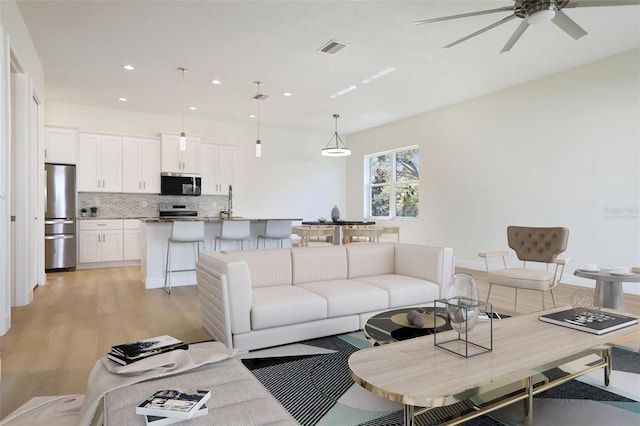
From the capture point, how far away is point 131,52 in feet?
14.9

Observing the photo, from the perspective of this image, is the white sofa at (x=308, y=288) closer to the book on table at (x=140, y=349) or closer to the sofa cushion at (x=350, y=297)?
the sofa cushion at (x=350, y=297)

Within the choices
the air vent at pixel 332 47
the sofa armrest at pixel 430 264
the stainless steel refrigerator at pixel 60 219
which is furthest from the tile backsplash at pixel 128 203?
the sofa armrest at pixel 430 264

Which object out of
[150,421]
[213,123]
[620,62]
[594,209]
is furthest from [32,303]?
[620,62]

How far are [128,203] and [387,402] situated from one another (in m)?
6.78

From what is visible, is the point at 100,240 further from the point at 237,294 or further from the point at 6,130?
the point at 237,294

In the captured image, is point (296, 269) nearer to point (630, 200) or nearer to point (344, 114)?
point (630, 200)

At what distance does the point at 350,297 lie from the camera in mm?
2969

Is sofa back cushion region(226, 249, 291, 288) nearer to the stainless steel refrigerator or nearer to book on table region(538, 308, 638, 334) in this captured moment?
book on table region(538, 308, 638, 334)

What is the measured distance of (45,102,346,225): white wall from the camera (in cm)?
724

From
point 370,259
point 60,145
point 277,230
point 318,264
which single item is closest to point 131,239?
point 60,145

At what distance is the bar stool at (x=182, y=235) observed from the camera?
16.0 feet

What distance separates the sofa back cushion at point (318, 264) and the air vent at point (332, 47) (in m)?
2.38

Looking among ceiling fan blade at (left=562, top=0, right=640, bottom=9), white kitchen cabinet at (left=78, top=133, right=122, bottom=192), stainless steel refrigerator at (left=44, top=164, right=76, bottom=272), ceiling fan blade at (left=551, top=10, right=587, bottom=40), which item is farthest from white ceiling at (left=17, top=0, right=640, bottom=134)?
stainless steel refrigerator at (left=44, top=164, right=76, bottom=272)

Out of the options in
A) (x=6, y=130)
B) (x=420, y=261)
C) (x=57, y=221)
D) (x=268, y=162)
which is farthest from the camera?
(x=268, y=162)
